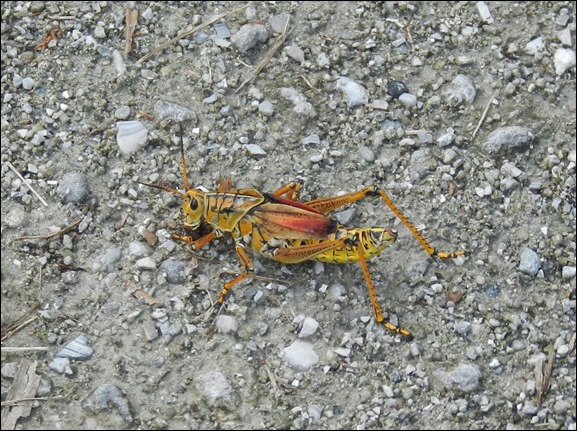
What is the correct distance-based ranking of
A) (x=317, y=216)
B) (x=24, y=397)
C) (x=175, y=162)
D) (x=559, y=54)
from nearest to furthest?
(x=24, y=397) → (x=317, y=216) → (x=175, y=162) → (x=559, y=54)

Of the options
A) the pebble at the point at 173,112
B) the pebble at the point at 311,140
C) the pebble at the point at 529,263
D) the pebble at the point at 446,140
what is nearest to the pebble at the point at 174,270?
the pebble at the point at 173,112

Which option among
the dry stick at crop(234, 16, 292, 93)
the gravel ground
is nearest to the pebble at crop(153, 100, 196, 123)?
the gravel ground

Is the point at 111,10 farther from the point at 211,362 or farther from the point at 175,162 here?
the point at 211,362

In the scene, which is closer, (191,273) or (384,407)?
(384,407)

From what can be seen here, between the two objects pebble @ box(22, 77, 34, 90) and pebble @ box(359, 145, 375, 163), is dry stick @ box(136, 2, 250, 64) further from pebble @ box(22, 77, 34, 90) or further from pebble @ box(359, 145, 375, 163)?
pebble @ box(359, 145, 375, 163)

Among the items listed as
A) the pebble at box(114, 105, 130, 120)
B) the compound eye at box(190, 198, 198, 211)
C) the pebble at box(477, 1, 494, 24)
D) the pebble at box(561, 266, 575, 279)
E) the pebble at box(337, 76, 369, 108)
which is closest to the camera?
the compound eye at box(190, 198, 198, 211)

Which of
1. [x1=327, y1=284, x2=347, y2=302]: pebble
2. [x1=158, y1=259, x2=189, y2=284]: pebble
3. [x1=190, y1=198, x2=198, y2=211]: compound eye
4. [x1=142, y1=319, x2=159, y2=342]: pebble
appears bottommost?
[x1=327, y1=284, x2=347, y2=302]: pebble

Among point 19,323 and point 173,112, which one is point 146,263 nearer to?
point 19,323

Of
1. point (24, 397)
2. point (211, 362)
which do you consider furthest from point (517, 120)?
point (24, 397)
